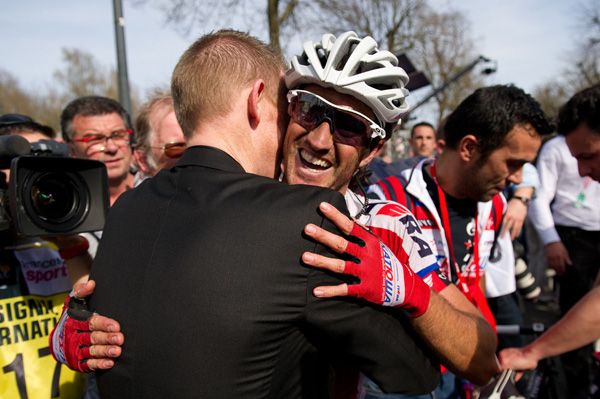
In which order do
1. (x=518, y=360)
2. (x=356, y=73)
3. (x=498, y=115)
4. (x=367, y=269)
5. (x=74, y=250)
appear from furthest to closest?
(x=498, y=115) → (x=74, y=250) → (x=518, y=360) → (x=356, y=73) → (x=367, y=269)

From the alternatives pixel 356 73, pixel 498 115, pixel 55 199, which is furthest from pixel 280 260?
pixel 498 115

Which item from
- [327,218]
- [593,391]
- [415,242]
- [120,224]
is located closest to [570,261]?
[593,391]

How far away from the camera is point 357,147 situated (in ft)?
6.63

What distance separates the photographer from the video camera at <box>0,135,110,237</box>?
210cm

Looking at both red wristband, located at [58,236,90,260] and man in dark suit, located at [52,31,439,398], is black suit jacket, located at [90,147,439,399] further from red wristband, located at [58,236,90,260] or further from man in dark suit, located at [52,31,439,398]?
red wristband, located at [58,236,90,260]

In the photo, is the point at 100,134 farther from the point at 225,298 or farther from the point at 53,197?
the point at 225,298

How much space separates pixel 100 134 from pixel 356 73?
249cm

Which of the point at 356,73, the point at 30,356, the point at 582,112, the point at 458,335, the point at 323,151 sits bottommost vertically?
the point at 30,356

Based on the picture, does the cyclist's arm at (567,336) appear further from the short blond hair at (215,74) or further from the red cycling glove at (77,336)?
the red cycling glove at (77,336)

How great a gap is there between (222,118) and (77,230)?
1.24 meters

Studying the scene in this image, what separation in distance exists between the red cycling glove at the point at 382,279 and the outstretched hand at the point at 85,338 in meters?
0.74

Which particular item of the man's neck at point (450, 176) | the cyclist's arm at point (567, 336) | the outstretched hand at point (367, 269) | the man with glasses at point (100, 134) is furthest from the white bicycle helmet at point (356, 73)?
the man with glasses at point (100, 134)

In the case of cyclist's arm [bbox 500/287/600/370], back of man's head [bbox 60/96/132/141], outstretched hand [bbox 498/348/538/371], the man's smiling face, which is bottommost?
outstretched hand [bbox 498/348/538/371]

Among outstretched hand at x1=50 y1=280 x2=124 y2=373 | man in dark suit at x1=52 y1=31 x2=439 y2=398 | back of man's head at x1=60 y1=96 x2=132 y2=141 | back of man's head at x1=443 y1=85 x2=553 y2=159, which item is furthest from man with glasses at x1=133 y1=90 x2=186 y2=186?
back of man's head at x1=443 y1=85 x2=553 y2=159
